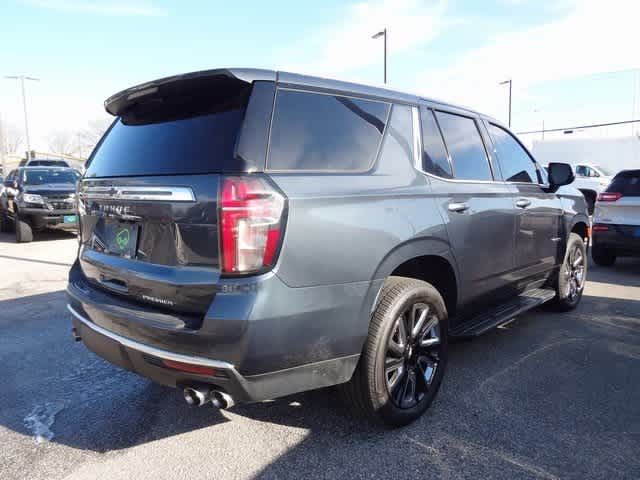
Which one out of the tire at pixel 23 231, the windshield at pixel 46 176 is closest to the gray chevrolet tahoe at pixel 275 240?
the tire at pixel 23 231

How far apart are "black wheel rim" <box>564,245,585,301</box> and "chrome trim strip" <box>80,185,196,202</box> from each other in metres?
4.09

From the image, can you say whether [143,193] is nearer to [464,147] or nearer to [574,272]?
[464,147]

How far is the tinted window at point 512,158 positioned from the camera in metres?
3.88

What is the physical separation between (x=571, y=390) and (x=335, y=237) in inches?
83.5

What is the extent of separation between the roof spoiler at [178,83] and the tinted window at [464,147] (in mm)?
1498

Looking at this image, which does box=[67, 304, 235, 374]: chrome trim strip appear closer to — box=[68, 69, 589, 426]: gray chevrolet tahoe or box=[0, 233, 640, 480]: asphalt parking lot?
box=[68, 69, 589, 426]: gray chevrolet tahoe

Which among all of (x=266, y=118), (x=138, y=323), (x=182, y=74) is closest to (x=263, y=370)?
(x=138, y=323)

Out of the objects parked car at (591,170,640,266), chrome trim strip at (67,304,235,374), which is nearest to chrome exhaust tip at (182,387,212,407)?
chrome trim strip at (67,304,235,374)

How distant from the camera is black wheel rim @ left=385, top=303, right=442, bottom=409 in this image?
2.66 m

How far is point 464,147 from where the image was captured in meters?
3.44

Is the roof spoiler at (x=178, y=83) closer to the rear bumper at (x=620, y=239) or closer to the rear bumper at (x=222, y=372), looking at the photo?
the rear bumper at (x=222, y=372)

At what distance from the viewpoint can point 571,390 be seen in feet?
10.4

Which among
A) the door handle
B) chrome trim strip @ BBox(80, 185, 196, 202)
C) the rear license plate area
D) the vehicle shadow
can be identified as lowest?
the vehicle shadow

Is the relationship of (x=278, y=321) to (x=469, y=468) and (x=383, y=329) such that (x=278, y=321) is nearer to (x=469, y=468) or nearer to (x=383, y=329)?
(x=383, y=329)
